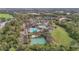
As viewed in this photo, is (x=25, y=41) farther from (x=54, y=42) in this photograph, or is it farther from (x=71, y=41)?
(x=71, y=41)
